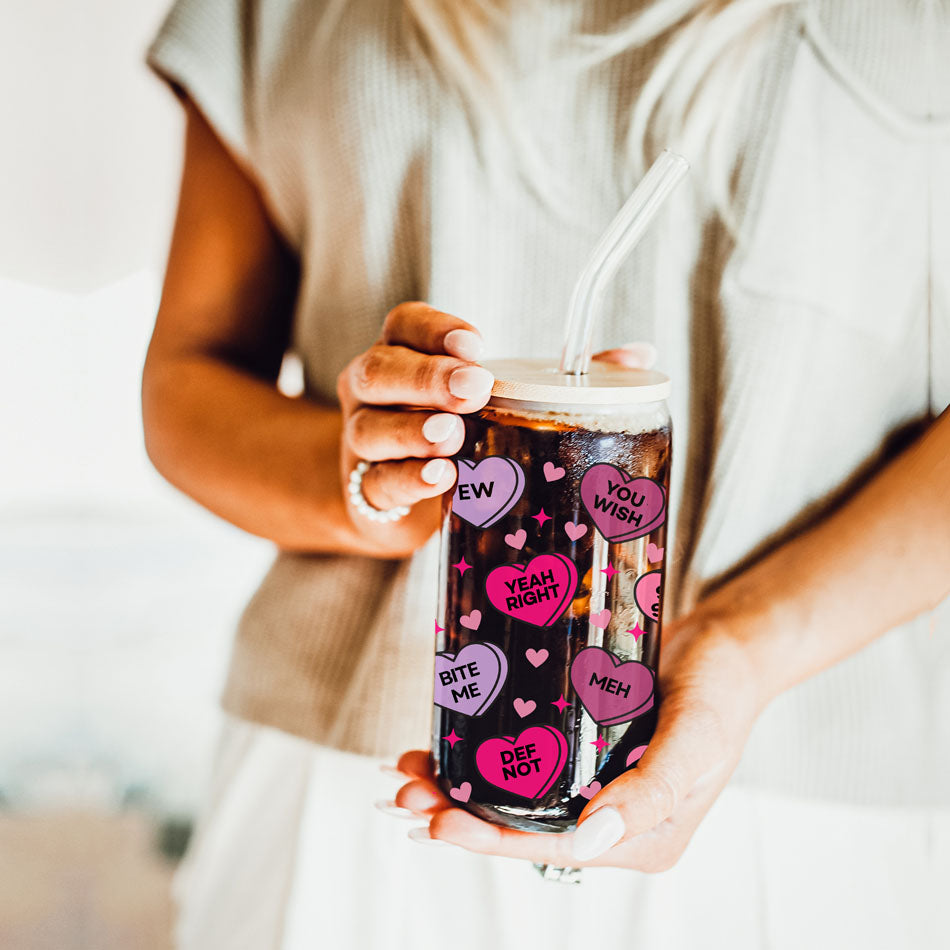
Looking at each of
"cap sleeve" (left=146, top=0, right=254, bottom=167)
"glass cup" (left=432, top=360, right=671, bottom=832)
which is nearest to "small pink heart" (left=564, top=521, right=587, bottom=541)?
"glass cup" (left=432, top=360, right=671, bottom=832)

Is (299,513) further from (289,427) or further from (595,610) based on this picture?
(595,610)

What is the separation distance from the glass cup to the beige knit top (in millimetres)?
170

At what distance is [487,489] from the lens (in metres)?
0.36

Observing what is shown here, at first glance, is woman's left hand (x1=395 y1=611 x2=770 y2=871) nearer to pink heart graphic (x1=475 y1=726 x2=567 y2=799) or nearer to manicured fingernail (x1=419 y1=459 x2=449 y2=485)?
pink heart graphic (x1=475 y1=726 x2=567 y2=799)

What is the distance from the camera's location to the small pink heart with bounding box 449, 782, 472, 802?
381 millimetres

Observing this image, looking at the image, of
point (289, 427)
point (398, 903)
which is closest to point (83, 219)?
point (289, 427)

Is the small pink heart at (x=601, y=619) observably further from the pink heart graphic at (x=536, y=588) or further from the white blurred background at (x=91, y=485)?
the white blurred background at (x=91, y=485)

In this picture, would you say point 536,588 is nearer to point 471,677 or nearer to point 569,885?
point 471,677

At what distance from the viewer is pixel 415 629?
1.88 feet

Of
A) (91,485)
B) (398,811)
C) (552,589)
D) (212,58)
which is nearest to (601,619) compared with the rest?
(552,589)

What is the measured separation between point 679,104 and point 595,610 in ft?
1.02

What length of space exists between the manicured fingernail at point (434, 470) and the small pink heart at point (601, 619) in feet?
0.26

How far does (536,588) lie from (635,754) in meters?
0.09

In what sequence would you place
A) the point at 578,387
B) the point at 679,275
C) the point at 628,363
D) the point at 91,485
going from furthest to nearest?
the point at 91,485
the point at 679,275
the point at 628,363
the point at 578,387
